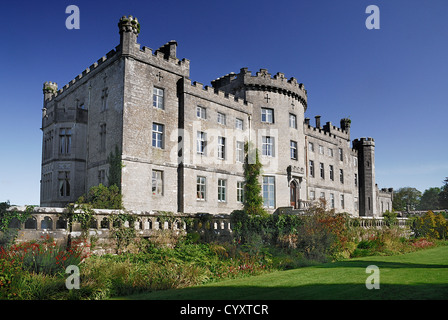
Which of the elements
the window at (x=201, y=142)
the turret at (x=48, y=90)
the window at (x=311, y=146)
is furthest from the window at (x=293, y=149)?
the turret at (x=48, y=90)

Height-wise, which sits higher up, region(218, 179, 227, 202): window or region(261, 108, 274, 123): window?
region(261, 108, 274, 123): window

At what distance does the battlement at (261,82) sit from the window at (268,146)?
12.9 feet

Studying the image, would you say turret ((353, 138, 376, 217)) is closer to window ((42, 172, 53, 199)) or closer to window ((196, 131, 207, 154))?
window ((196, 131, 207, 154))

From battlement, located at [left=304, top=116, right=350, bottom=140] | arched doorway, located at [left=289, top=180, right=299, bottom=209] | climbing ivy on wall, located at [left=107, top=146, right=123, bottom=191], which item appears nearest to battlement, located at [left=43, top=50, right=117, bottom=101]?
climbing ivy on wall, located at [left=107, top=146, right=123, bottom=191]

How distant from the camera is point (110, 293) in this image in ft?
30.9

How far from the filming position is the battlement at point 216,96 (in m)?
24.3

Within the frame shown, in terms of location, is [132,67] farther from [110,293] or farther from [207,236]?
[110,293]

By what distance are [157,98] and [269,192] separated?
1150cm

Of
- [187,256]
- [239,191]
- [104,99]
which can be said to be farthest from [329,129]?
[187,256]

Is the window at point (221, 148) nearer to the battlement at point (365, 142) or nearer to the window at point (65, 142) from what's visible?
the window at point (65, 142)

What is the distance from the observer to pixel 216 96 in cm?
2616

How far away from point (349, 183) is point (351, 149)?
4607 millimetres

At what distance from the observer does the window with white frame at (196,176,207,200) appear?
2425 centimetres

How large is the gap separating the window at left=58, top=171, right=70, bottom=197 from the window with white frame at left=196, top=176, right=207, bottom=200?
8.25 metres
